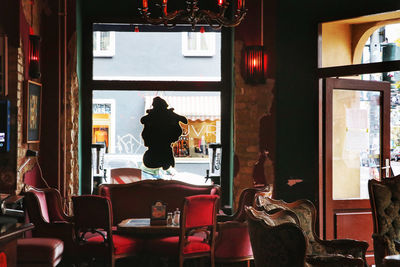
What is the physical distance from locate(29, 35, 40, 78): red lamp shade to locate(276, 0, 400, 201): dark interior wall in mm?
2682

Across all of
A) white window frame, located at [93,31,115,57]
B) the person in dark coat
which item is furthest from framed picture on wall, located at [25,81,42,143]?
the person in dark coat

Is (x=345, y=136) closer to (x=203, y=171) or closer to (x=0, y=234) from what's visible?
(x=203, y=171)

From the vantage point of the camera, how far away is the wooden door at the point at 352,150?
5.89 m

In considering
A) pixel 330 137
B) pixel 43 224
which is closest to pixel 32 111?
pixel 43 224

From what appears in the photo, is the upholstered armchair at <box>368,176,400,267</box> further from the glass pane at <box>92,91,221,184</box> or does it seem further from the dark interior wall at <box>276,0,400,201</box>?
the glass pane at <box>92,91,221,184</box>

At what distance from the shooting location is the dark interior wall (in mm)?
6016

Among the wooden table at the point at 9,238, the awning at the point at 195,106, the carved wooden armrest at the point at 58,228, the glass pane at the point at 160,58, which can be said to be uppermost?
the glass pane at the point at 160,58

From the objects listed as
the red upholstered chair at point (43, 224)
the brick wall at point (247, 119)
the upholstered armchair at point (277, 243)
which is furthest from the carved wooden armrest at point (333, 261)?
the red upholstered chair at point (43, 224)

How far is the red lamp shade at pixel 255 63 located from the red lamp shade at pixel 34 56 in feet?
7.62

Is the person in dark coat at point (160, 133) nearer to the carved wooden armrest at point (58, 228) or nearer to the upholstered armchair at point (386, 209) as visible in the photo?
the carved wooden armrest at point (58, 228)

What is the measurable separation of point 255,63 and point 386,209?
2271mm

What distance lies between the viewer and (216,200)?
5.07 meters

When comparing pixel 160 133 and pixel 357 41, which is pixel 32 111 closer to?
pixel 160 133

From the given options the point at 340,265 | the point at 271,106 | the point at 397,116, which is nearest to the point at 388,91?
the point at 271,106
